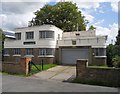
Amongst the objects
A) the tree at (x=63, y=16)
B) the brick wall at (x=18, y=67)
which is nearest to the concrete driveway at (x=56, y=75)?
the brick wall at (x=18, y=67)

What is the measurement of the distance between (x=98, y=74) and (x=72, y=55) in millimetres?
14993

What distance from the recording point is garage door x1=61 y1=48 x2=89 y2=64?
2936 cm

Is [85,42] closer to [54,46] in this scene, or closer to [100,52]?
[100,52]

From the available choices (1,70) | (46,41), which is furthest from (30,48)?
(1,70)

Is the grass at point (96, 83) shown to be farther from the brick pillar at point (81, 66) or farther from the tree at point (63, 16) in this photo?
the tree at point (63, 16)

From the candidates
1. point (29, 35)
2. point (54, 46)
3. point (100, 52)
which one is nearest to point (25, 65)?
point (54, 46)

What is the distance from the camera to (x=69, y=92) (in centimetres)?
1157

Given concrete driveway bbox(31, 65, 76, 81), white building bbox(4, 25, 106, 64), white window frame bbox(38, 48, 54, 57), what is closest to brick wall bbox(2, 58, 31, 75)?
concrete driveway bbox(31, 65, 76, 81)

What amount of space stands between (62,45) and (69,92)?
19.1m

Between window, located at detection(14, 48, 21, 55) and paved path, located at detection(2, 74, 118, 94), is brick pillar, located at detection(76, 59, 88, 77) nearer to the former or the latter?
paved path, located at detection(2, 74, 118, 94)

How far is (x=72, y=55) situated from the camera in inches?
1187

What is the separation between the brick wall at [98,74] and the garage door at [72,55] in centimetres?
1335

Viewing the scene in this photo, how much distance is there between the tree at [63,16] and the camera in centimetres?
4597

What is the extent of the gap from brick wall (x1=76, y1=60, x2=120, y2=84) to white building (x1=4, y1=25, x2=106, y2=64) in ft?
40.1
